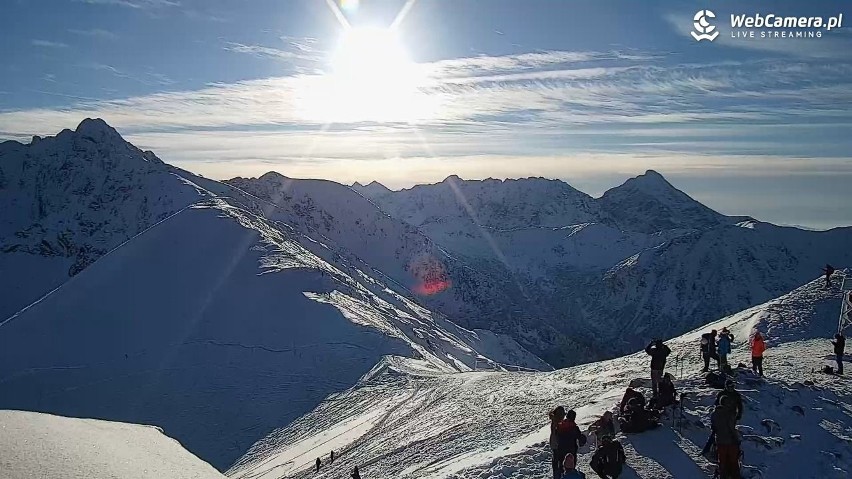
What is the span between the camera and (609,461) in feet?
46.9

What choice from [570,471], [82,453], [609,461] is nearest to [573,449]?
[609,461]

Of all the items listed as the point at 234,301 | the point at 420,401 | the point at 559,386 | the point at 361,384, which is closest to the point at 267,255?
the point at 234,301

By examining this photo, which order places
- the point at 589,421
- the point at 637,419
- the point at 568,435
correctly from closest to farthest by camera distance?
the point at 568,435, the point at 637,419, the point at 589,421

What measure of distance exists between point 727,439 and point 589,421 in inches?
192

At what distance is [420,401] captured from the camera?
134 ft

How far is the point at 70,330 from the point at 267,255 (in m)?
27.0

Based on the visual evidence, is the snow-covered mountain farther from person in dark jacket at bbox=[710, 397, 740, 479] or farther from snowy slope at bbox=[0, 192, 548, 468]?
person in dark jacket at bbox=[710, 397, 740, 479]

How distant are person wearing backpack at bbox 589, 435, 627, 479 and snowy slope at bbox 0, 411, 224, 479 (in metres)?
10.6

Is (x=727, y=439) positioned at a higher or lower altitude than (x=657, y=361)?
lower

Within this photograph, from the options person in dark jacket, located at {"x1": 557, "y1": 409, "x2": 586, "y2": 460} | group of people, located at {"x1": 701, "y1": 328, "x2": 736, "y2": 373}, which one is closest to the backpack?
person in dark jacket, located at {"x1": 557, "y1": 409, "x2": 586, "y2": 460}

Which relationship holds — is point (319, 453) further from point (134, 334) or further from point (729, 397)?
point (134, 334)

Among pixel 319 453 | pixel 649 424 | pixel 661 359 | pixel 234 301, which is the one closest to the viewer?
pixel 649 424

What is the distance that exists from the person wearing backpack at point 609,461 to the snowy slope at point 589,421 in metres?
0.64

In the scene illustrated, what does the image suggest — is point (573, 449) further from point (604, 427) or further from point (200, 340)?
point (200, 340)
